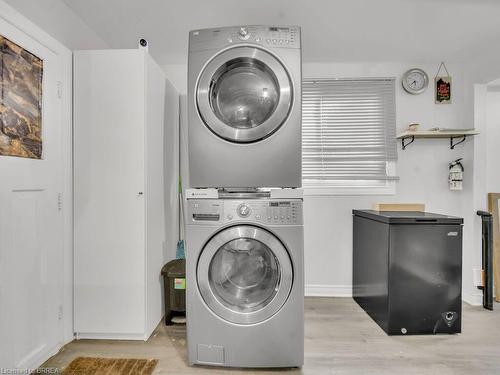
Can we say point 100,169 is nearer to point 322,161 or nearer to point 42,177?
point 42,177

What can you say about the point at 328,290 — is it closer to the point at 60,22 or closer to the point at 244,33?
the point at 244,33

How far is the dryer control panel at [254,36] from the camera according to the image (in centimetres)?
177

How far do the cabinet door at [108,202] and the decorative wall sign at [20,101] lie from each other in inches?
11.7

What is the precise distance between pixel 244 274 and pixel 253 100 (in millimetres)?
1066

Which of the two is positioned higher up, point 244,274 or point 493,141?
point 493,141

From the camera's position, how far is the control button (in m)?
1.71

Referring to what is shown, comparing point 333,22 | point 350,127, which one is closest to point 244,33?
point 333,22

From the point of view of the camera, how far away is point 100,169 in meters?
2.05

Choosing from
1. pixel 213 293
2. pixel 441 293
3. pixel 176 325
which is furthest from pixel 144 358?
pixel 441 293

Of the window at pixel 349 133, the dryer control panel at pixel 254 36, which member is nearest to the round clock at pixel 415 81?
the window at pixel 349 133

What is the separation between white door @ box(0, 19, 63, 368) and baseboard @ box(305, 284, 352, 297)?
6.81 feet

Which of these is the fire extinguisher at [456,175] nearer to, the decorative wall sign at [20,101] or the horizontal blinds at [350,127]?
the horizontal blinds at [350,127]

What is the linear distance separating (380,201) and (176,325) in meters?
2.15

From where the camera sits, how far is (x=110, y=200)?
80.5 inches
